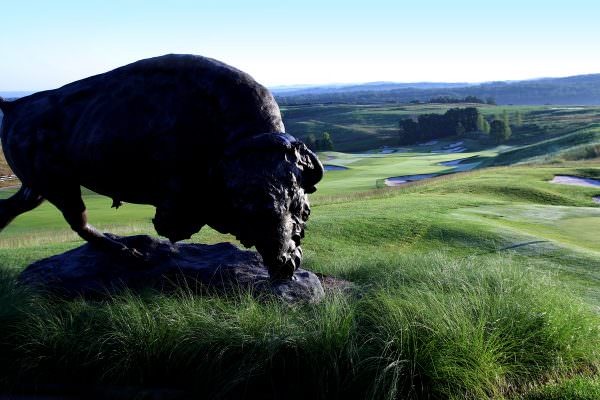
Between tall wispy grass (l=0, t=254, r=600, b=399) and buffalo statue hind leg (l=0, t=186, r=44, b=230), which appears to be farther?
buffalo statue hind leg (l=0, t=186, r=44, b=230)

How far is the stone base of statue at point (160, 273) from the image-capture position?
5.47 m

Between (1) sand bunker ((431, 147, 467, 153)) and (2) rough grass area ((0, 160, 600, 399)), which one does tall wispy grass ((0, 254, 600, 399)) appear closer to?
(2) rough grass area ((0, 160, 600, 399))

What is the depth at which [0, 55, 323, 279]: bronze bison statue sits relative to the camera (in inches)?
161

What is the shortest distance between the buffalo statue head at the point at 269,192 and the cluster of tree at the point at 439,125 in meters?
75.1

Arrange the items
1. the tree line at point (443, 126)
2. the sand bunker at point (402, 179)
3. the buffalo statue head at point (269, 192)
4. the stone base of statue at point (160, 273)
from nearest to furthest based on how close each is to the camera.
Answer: the buffalo statue head at point (269, 192) < the stone base of statue at point (160, 273) < the sand bunker at point (402, 179) < the tree line at point (443, 126)

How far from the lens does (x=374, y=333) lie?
13.9ft

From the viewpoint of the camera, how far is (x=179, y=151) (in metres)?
4.59

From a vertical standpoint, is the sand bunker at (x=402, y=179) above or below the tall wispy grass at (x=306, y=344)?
below

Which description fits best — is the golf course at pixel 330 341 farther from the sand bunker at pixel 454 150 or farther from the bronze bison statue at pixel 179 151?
the sand bunker at pixel 454 150

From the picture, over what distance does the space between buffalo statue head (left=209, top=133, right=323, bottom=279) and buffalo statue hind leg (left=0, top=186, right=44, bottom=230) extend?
8.44ft

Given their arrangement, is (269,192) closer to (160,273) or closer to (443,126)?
(160,273)

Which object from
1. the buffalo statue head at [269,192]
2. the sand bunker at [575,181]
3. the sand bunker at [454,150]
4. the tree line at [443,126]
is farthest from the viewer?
the tree line at [443,126]

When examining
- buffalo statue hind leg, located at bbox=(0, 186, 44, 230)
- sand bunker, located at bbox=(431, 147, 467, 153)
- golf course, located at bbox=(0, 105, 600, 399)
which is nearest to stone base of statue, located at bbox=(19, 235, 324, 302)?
golf course, located at bbox=(0, 105, 600, 399)

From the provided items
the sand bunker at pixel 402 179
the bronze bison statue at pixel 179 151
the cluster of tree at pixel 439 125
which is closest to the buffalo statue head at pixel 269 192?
the bronze bison statue at pixel 179 151
